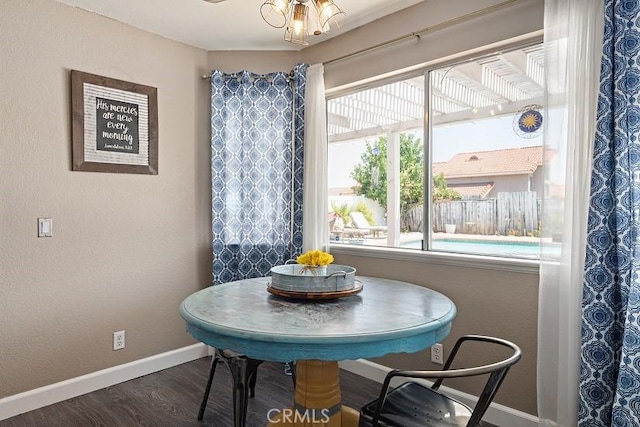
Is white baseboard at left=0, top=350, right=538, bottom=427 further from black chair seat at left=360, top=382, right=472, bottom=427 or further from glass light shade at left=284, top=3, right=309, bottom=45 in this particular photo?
glass light shade at left=284, top=3, right=309, bottom=45

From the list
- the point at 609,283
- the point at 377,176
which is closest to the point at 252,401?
the point at 377,176

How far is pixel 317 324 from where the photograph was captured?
1.49m

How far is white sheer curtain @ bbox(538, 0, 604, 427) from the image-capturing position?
1.79 meters

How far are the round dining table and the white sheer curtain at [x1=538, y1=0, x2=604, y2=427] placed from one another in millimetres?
548

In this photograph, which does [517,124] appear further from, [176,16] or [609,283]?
[176,16]

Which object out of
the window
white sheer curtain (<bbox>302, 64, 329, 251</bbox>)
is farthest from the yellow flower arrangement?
white sheer curtain (<bbox>302, 64, 329, 251</bbox>)

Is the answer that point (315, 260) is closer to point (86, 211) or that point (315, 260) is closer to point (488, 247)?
point (488, 247)

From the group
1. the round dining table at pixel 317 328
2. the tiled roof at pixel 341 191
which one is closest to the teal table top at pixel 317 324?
the round dining table at pixel 317 328

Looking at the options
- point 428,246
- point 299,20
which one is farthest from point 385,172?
point 299,20

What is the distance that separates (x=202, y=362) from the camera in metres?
3.18

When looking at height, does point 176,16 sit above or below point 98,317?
above

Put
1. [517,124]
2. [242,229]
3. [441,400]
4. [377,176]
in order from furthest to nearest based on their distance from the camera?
[242,229] → [377,176] → [517,124] → [441,400]

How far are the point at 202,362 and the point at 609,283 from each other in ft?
9.02

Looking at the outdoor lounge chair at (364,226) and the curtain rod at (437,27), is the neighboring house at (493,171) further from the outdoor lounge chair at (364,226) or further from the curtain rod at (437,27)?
the curtain rod at (437,27)
